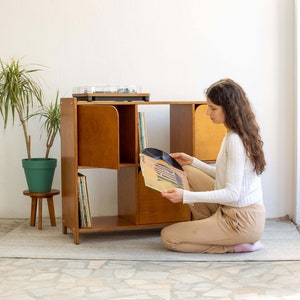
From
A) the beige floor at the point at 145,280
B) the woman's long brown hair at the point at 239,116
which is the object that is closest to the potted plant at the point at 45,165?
the beige floor at the point at 145,280

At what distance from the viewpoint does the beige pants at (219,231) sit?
3.58 m

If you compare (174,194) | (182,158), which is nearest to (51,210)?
(182,158)

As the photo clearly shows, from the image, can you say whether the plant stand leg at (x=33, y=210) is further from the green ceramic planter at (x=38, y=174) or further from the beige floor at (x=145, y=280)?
the beige floor at (x=145, y=280)

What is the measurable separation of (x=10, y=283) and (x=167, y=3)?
228 centimetres

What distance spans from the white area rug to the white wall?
1.62 feet

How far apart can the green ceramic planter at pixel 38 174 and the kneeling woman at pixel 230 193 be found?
0.97m

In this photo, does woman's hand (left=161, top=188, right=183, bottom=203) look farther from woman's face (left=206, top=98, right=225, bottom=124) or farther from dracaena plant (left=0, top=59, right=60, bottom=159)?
dracaena plant (left=0, top=59, right=60, bottom=159)

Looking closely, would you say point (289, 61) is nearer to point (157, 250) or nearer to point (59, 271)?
point (157, 250)

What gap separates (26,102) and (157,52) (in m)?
0.95

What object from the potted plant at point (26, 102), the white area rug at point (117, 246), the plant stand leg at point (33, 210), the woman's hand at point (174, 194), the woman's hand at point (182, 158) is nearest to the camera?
the woman's hand at point (174, 194)

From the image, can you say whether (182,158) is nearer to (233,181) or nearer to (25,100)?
(233,181)

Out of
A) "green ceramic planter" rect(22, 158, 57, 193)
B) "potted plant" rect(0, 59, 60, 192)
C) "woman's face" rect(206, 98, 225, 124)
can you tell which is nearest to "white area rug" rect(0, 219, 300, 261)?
"green ceramic planter" rect(22, 158, 57, 193)

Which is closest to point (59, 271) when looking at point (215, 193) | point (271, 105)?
point (215, 193)

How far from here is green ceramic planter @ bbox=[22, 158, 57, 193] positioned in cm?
423
